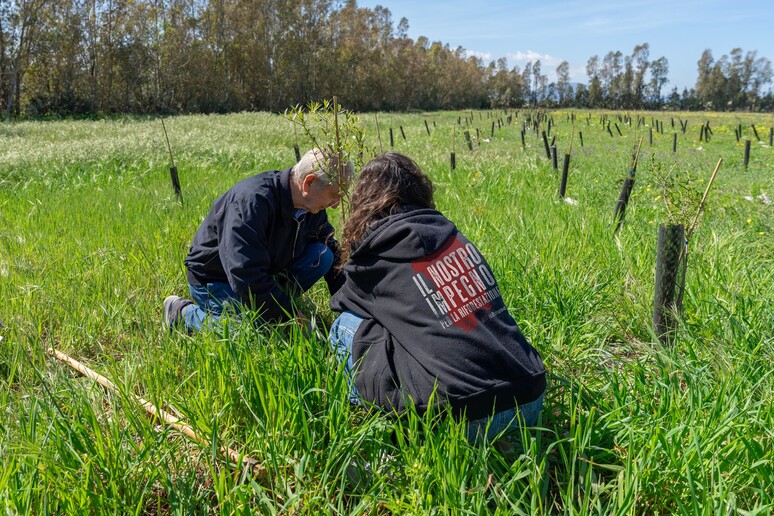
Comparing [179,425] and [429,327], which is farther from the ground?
[429,327]

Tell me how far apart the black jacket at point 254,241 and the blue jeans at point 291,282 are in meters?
0.06

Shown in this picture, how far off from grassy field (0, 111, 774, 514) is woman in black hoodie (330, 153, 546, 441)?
106mm

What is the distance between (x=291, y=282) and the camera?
3332 mm

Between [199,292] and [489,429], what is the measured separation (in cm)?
197

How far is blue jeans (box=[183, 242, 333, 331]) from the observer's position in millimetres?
3051

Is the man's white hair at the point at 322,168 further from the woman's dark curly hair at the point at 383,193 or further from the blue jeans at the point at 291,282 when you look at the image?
the blue jeans at the point at 291,282

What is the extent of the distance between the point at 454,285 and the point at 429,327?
0.17 m

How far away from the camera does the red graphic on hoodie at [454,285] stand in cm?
187

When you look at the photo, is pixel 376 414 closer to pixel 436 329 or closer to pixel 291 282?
pixel 436 329

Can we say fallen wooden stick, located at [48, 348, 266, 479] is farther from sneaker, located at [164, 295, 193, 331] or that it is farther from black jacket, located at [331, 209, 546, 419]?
sneaker, located at [164, 295, 193, 331]

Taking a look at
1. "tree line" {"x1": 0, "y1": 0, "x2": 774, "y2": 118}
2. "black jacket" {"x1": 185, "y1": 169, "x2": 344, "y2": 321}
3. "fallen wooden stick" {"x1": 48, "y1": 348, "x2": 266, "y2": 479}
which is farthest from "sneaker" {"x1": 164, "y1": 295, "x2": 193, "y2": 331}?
"tree line" {"x1": 0, "y1": 0, "x2": 774, "y2": 118}

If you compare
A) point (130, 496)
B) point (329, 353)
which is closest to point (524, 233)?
point (329, 353)

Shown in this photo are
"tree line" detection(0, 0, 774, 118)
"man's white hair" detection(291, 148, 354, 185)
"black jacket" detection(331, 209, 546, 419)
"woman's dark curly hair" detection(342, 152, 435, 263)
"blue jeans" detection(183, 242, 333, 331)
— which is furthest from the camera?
"tree line" detection(0, 0, 774, 118)

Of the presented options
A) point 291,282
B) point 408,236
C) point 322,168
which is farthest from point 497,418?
point 291,282
